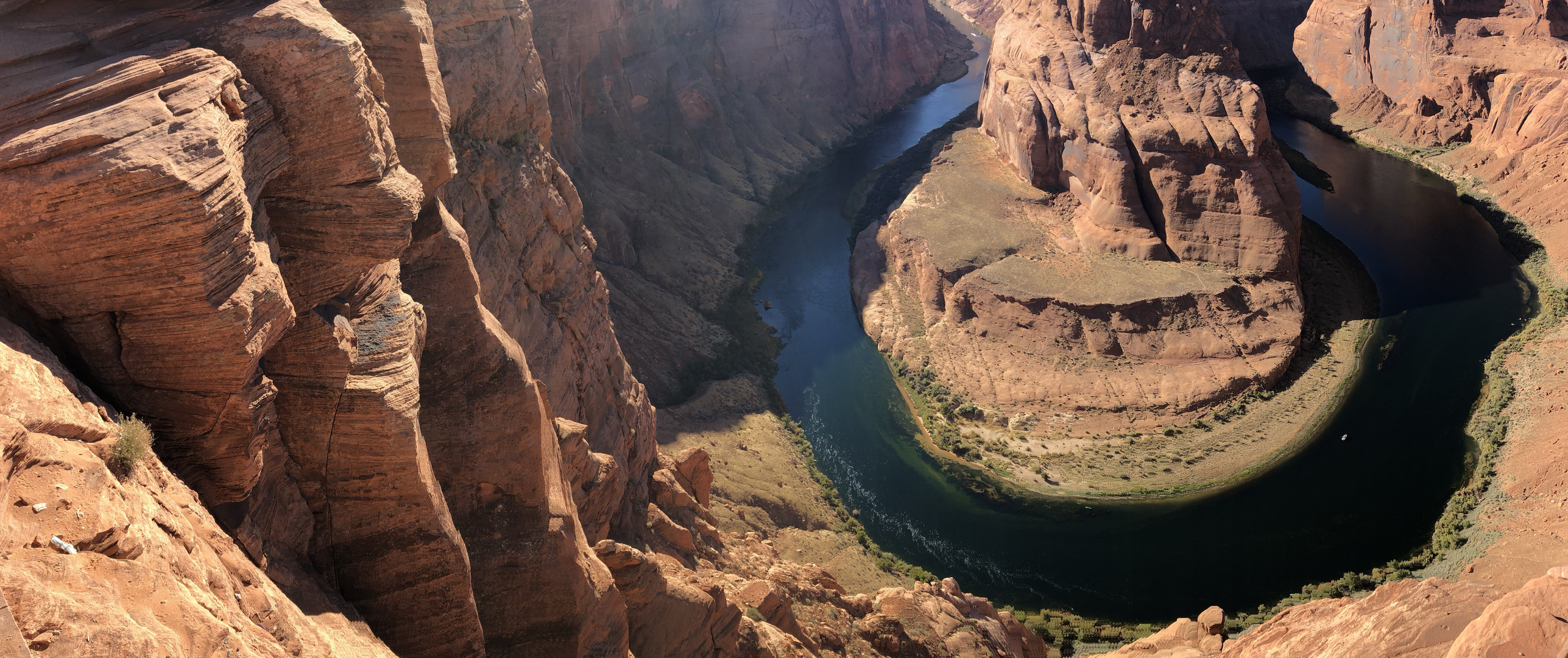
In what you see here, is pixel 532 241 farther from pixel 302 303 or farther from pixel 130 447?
pixel 130 447

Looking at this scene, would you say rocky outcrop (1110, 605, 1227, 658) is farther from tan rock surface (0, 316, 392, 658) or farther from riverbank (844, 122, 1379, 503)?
tan rock surface (0, 316, 392, 658)

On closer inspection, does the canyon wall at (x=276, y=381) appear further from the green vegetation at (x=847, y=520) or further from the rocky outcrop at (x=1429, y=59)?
the rocky outcrop at (x=1429, y=59)

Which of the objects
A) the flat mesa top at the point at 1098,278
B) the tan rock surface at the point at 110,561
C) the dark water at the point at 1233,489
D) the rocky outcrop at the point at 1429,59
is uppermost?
the rocky outcrop at the point at 1429,59

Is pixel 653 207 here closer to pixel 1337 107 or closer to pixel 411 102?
pixel 411 102

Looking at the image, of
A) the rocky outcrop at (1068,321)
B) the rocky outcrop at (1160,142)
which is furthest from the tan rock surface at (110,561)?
the rocky outcrop at (1160,142)

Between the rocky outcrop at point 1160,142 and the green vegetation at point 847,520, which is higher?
the rocky outcrop at point 1160,142

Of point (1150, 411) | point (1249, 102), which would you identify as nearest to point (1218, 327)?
point (1150, 411)

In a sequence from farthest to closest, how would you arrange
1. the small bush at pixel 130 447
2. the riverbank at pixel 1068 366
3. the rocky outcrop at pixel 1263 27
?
the rocky outcrop at pixel 1263 27 < the riverbank at pixel 1068 366 < the small bush at pixel 130 447
